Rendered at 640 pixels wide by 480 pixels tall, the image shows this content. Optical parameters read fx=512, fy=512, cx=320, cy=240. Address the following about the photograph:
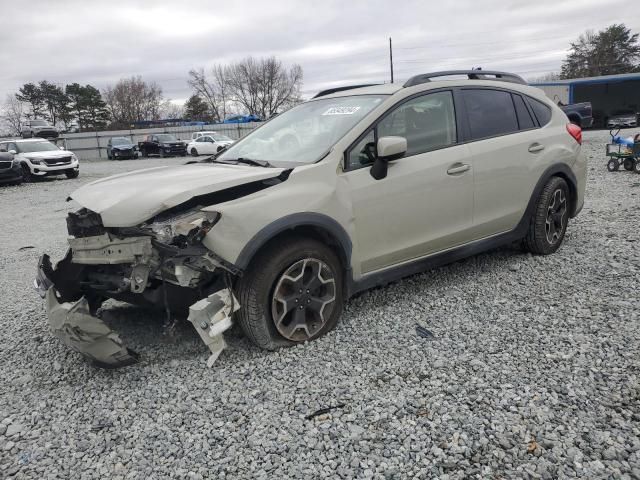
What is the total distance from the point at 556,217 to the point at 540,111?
106cm

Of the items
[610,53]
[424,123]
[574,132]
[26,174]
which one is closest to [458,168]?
[424,123]

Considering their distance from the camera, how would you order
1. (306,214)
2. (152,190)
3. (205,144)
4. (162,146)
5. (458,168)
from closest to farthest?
1. (152,190)
2. (306,214)
3. (458,168)
4. (205,144)
5. (162,146)

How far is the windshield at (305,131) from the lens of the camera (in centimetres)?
374

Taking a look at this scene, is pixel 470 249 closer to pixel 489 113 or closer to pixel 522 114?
pixel 489 113

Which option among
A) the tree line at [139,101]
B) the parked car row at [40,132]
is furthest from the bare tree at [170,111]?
the parked car row at [40,132]

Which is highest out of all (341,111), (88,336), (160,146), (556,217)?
(160,146)

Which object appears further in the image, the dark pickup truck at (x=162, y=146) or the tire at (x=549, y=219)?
the dark pickup truck at (x=162, y=146)

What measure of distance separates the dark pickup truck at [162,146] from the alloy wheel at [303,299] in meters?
32.1

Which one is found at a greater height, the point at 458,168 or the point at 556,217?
the point at 458,168

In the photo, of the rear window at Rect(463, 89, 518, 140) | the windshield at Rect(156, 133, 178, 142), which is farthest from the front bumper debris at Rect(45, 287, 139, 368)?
the windshield at Rect(156, 133, 178, 142)

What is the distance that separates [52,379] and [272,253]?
63.4 inches

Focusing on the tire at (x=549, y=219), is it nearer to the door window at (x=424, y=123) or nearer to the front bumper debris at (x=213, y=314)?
the door window at (x=424, y=123)

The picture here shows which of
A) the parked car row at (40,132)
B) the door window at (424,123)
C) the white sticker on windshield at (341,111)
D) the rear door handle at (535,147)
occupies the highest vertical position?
the parked car row at (40,132)

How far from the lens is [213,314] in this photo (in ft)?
10.2
